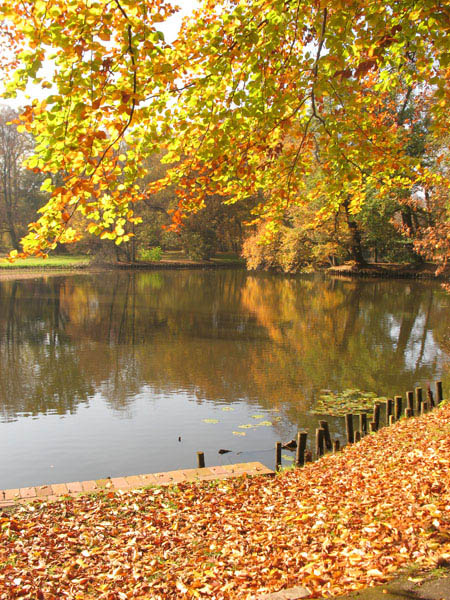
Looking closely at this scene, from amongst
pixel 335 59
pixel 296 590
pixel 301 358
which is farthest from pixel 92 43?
pixel 301 358

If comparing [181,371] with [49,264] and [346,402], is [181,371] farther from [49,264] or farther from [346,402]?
[49,264]

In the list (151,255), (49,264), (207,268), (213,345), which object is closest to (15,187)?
(49,264)

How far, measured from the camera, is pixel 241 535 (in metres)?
5.14

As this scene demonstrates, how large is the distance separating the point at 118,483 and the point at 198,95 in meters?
5.27

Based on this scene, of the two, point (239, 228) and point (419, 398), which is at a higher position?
point (239, 228)

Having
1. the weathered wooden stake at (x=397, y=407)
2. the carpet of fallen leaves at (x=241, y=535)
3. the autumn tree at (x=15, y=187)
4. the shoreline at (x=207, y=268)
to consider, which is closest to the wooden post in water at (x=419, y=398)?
the weathered wooden stake at (x=397, y=407)

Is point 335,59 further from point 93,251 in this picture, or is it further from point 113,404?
point 93,251

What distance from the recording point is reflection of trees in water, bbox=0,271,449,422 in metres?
13.6

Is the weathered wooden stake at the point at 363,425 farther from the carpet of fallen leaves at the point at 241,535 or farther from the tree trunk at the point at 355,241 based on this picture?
the tree trunk at the point at 355,241

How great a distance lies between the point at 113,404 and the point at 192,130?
7.83m

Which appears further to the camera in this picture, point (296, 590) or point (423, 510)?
point (423, 510)

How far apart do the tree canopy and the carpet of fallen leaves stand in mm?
3035

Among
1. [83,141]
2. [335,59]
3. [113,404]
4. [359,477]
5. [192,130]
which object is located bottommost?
[113,404]

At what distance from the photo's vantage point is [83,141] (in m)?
4.86
